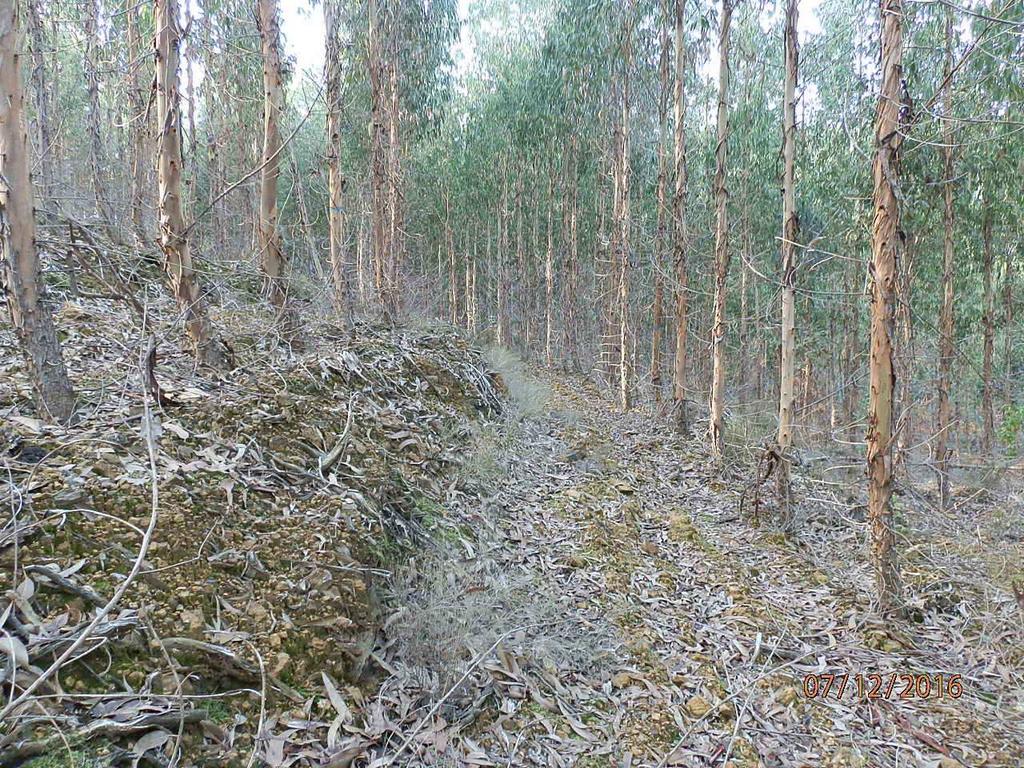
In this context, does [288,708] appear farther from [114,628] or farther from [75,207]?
[75,207]

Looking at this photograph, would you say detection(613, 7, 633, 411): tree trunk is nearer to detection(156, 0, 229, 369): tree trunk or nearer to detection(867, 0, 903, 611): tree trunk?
detection(867, 0, 903, 611): tree trunk

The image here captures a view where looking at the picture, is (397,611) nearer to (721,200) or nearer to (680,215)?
(721,200)

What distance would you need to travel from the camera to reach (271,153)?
5477 mm

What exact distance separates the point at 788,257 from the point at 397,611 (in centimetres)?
461

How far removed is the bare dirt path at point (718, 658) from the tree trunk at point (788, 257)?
2.10 ft

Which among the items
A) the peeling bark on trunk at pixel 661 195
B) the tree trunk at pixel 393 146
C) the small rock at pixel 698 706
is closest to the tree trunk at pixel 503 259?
the tree trunk at pixel 393 146

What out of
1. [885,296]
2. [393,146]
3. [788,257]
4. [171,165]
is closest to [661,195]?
[788,257]

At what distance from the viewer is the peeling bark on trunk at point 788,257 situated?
5391 millimetres

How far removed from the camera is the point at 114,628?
80.0 inches

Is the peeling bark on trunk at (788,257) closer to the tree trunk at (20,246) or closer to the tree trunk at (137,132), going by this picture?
the tree trunk at (20,246)

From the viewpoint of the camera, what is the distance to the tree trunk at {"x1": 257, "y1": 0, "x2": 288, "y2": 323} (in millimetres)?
5438
